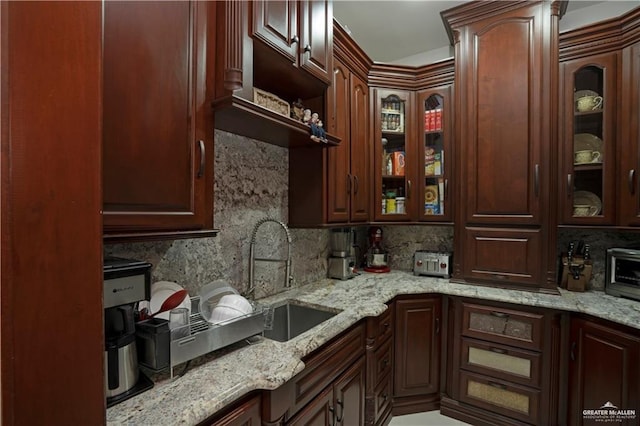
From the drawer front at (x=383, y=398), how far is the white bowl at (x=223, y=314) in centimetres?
→ 117

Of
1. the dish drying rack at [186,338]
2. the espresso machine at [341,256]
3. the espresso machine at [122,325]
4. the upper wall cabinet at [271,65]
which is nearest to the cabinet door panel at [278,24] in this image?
the upper wall cabinet at [271,65]

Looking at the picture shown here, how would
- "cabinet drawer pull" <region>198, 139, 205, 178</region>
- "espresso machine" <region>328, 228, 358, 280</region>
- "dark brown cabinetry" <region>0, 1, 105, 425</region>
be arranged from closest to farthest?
"dark brown cabinetry" <region>0, 1, 105, 425</region> → "cabinet drawer pull" <region>198, 139, 205, 178</region> → "espresso machine" <region>328, 228, 358, 280</region>

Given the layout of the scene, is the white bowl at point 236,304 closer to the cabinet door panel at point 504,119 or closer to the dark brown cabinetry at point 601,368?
the cabinet door panel at point 504,119

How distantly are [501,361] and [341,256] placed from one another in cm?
126

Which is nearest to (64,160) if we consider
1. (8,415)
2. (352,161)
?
(8,415)

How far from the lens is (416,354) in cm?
214

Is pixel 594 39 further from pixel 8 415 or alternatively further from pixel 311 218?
pixel 8 415

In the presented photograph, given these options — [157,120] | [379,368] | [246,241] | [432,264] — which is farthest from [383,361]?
[157,120]

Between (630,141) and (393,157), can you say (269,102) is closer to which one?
(393,157)

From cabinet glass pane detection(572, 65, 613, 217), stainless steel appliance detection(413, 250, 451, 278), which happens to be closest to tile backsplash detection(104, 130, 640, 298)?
cabinet glass pane detection(572, 65, 613, 217)

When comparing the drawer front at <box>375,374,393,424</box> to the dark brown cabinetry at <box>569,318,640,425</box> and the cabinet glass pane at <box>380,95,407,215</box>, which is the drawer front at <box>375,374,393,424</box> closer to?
the dark brown cabinetry at <box>569,318,640,425</box>

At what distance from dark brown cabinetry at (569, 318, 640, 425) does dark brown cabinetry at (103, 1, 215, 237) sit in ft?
6.99

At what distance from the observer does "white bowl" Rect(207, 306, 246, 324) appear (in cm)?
112

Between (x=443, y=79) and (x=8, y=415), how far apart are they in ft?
9.16
